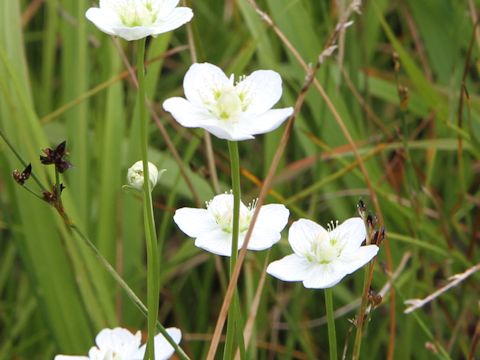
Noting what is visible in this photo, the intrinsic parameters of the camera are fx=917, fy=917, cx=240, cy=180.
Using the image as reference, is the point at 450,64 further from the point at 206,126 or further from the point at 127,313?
the point at 206,126

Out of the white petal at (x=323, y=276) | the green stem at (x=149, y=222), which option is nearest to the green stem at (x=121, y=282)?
the green stem at (x=149, y=222)

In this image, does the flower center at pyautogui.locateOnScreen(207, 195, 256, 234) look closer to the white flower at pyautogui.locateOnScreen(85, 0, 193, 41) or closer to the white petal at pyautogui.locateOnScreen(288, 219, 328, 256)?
the white petal at pyautogui.locateOnScreen(288, 219, 328, 256)

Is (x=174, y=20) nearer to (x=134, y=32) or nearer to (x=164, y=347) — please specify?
(x=134, y=32)

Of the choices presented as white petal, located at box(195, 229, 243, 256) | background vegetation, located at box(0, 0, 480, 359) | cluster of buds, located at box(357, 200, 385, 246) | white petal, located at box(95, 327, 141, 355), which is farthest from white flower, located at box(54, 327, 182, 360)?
background vegetation, located at box(0, 0, 480, 359)

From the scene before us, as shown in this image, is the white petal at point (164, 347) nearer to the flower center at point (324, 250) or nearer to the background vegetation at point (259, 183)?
the flower center at point (324, 250)

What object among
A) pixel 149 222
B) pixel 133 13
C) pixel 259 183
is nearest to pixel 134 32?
pixel 133 13
